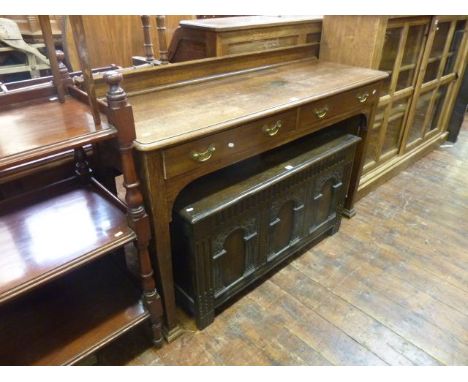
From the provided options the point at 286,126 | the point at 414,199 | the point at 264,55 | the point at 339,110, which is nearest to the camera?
the point at 286,126

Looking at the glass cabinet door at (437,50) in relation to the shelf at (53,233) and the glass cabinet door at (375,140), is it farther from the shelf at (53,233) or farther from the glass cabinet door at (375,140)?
the shelf at (53,233)

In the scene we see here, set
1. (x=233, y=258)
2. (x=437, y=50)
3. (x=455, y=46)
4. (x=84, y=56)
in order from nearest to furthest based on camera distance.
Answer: (x=84, y=56), (x=233, y=258), (x=437, y=50), (x=455, y=46)

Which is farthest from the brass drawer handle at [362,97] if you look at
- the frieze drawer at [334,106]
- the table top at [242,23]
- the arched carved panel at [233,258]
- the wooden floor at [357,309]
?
the arched carved panel at [233,258]

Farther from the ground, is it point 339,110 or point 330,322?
point 339,110

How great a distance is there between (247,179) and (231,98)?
329 mm

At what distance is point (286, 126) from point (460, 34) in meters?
2.09

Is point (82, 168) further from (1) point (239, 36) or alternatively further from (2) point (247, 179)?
(1) point (239, 36)

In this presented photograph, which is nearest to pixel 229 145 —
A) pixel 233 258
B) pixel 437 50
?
pixel 233 258

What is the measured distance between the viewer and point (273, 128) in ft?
4.54

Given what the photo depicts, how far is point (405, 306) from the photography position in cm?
163

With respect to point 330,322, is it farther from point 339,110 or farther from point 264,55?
point 264,55

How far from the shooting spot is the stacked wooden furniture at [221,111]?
3.70 feet

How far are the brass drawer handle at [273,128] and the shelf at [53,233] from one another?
60 centimetres
